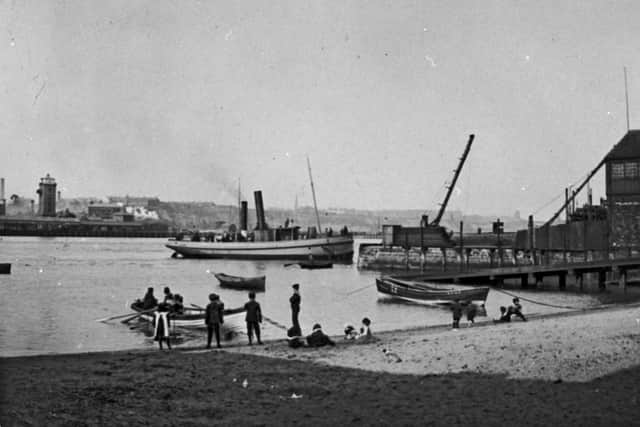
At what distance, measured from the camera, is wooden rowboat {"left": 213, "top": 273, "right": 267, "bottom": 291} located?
172ft

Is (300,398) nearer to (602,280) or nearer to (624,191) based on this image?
(602,280)

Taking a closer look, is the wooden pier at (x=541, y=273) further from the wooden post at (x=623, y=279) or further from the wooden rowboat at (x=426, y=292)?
the wooden rowboat at (x=426, y=292)

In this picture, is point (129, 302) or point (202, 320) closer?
point (202, 320)

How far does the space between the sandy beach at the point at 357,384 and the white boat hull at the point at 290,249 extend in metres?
79.1

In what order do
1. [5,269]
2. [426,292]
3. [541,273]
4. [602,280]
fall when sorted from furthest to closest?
[5,269]
[541,273]
[602,280]
[426,292]

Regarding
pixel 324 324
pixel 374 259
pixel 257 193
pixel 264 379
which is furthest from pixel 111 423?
pixel 257 193

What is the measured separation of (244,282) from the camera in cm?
5306

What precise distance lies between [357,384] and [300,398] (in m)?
1.50

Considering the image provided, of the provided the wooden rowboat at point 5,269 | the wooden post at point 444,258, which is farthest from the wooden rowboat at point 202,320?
the wooden rowboat at point 5,269

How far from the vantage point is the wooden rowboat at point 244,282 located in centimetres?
5228

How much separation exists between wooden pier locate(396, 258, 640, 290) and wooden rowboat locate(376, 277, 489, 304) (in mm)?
3962

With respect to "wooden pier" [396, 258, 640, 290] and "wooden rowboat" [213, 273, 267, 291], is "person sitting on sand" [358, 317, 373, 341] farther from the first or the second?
"wooden rowboat" [213, 273, 267, 291]

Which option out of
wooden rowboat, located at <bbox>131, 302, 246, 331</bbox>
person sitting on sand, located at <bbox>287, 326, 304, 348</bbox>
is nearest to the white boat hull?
wooden rowboat, located at <bbox>131, 302, 246, 331</bbox>

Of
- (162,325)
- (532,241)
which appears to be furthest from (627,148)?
(162,325)
